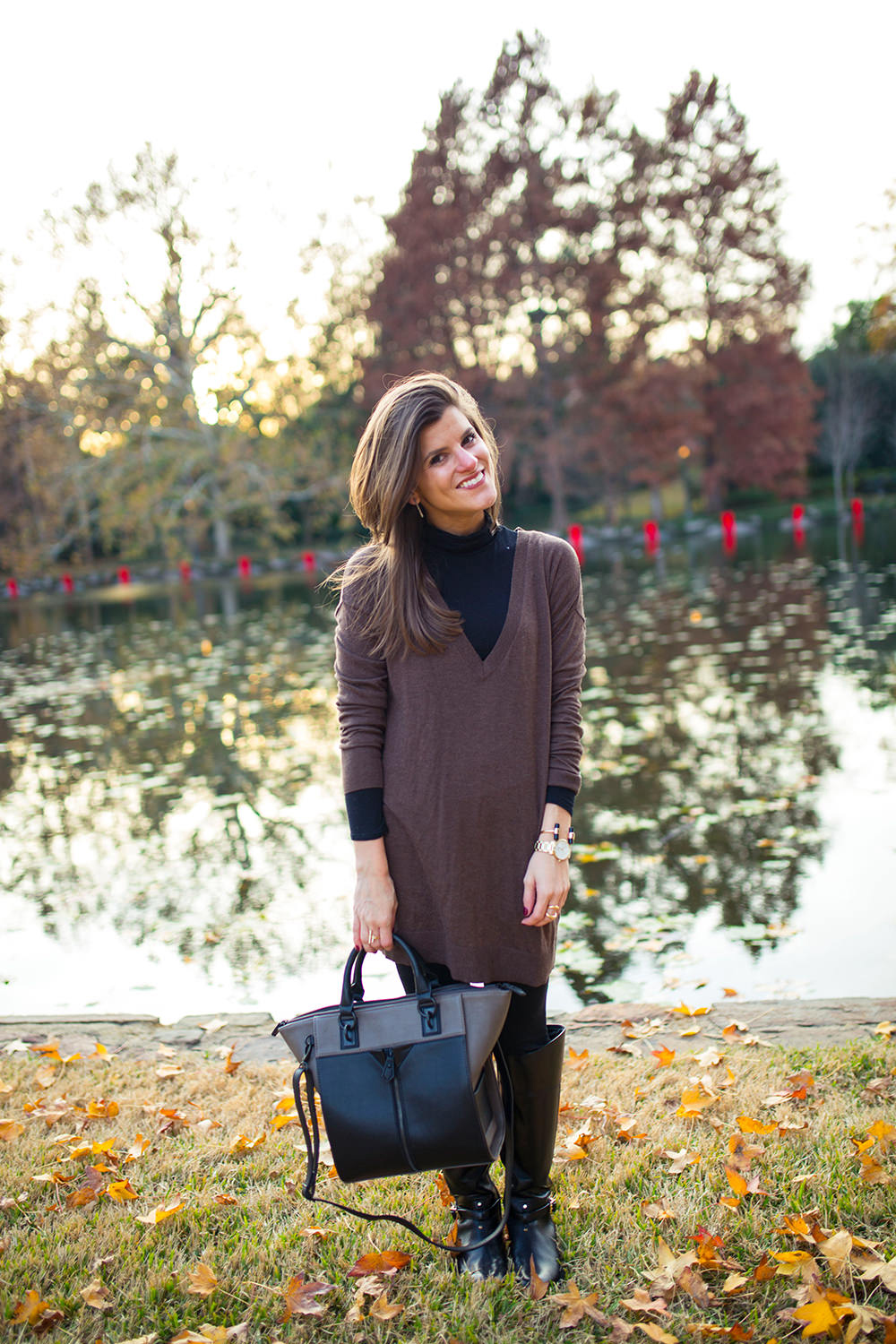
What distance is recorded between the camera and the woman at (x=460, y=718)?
7.25 ft

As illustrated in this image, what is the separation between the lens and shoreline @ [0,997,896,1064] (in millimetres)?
3434

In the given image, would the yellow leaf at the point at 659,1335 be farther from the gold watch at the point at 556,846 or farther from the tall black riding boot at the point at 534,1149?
the gold watch at the point at 556,846

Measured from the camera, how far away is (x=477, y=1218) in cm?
238

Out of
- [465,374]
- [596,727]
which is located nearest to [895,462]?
[465,374]

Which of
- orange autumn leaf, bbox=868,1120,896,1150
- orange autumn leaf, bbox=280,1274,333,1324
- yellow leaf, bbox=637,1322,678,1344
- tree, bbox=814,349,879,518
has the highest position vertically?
tree, bbox=814,349,879,518

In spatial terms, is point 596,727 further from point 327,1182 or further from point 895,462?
point 895,462

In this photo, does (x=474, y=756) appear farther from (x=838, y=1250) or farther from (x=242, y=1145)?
(x=242, y=1145)

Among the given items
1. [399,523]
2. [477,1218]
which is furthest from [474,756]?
[477,1218]

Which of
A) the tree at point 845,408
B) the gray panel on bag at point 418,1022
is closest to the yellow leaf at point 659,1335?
the gray panel on bag at point 418,1022

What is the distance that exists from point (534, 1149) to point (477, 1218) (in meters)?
0.21

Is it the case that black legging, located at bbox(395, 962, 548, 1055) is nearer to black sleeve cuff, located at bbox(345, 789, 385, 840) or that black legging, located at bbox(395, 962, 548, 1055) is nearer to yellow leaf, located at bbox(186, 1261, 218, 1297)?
black sleeve cuff, located at bbox(345, 789, 385, 840)

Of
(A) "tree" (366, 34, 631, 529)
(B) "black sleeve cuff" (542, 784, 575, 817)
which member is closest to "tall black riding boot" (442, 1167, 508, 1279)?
(B) "black sleeve cuff" (542, 784, 575, 817)

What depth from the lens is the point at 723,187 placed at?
38250mm

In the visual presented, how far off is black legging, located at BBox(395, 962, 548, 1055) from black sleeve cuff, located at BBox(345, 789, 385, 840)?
0.34m
